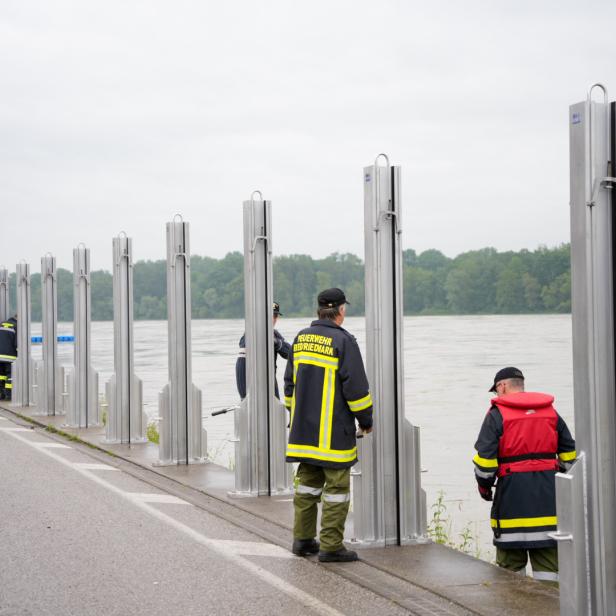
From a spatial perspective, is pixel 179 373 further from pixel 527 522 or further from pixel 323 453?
pixel 527 522

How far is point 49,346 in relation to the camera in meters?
18.2

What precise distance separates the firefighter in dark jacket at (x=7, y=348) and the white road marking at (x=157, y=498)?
38.7ft

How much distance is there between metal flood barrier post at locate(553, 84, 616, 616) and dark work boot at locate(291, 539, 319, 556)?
102 inches

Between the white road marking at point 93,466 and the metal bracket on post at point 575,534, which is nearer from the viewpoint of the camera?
the metal bracket on post at point 575,534

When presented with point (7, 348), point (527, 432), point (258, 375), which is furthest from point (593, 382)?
point (7, 348)

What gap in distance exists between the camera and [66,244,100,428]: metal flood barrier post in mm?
16062

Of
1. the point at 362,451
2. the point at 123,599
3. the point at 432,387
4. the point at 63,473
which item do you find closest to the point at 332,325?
the point at 362,451

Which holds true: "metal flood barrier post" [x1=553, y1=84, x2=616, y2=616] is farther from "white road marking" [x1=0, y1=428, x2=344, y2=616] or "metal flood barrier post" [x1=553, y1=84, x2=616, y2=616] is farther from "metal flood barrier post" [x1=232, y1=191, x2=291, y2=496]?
"metal flood barrier post" [x1=232, y1=191, x2=291, y2=496]

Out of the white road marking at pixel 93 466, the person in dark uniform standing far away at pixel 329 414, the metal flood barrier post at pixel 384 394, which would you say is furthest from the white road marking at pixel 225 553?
the metal flood barrier post at pixel 384 394

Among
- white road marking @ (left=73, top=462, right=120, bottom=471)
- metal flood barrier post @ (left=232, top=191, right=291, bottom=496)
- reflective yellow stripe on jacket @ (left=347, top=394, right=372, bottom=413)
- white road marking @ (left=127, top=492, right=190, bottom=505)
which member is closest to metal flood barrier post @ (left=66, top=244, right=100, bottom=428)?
white road marking @ (left=73, top=462, right=120, bottom=471)

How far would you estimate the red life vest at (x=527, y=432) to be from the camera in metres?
6.61

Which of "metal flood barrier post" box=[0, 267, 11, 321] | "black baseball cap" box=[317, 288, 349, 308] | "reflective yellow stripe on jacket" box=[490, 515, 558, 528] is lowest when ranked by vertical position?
"reflective yellow stripe on jacket" box=[490, 515, 558, 528]

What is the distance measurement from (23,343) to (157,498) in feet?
35.7

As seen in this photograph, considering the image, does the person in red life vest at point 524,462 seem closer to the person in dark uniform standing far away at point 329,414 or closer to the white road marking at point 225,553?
the person in dark uniform standing far away at point 329,414
